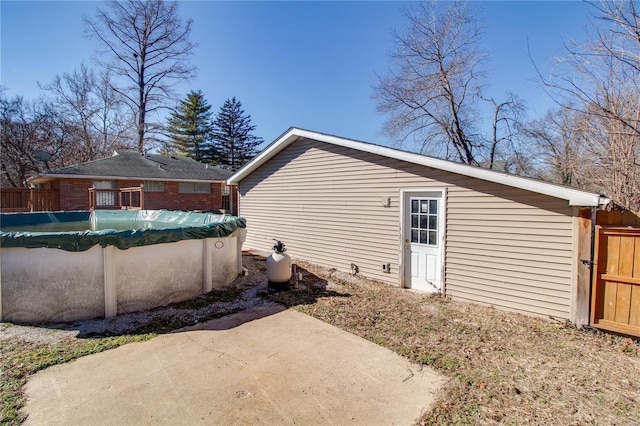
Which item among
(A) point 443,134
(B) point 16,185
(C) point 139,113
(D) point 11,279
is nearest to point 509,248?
(D) point 11,279

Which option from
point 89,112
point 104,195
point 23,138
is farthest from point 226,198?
point 23,138

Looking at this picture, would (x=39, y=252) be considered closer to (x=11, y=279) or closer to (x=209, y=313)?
(x=11, y=279)

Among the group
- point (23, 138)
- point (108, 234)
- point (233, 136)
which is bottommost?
point (108, 234)

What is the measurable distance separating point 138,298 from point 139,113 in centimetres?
2424

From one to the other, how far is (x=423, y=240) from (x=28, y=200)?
18561mm

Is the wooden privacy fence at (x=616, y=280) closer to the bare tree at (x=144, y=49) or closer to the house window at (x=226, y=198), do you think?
the house window at (x=226, y=198)

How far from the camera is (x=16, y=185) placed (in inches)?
830

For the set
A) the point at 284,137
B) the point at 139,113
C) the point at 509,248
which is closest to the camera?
the point at 509,248

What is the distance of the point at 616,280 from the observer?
3.94m

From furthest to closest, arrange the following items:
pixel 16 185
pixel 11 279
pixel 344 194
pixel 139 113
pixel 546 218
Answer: pixel 139 113 < pixel 16 185 < pixel 344 194 < pixel 546 218 < pixel 11 279

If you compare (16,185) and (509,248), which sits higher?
(16,185)

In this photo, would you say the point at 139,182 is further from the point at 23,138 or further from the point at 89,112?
the point at 89,112

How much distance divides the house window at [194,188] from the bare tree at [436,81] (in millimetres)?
11523

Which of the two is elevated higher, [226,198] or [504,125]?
[504,125]
